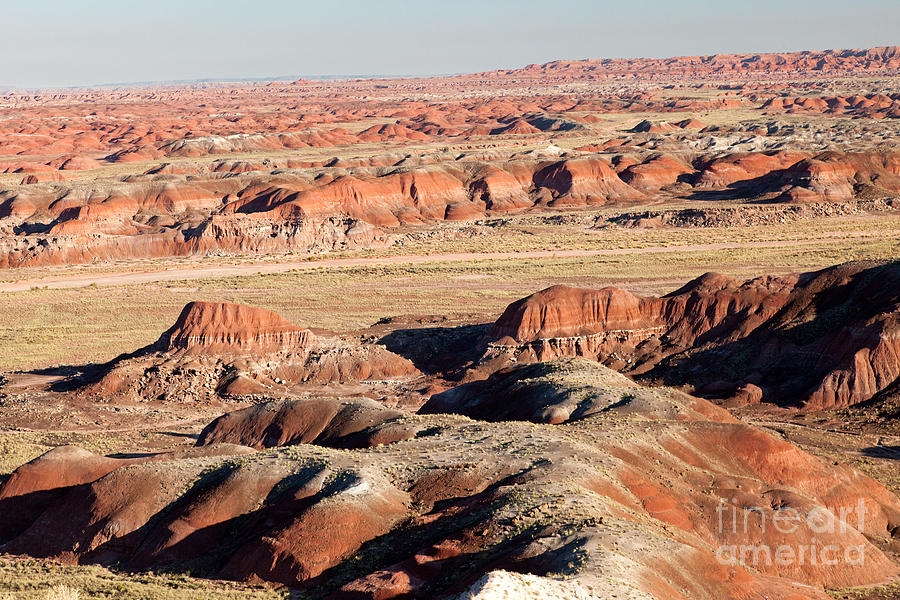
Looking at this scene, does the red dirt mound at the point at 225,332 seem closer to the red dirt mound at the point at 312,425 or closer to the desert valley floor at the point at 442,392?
the desert valley floor at the point at 442,392

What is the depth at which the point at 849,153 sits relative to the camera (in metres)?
122

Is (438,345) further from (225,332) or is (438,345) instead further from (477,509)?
(477,509)

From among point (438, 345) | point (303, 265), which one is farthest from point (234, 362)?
point (303, 265)

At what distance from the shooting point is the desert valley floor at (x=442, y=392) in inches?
921

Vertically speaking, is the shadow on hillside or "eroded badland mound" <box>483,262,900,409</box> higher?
"eroded badland mound" <box>483,262,900,409</box>

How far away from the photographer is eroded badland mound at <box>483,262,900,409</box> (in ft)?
145

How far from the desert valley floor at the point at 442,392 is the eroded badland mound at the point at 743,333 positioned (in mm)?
146

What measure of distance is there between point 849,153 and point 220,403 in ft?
324

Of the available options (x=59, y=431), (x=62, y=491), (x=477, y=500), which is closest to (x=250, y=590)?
(x=477, y=500)

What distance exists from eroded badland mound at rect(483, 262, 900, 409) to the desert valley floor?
0.15 meters

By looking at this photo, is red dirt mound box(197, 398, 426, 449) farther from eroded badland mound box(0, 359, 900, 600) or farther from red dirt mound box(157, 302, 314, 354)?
red dirt mound box(157, 302, 314, 354)

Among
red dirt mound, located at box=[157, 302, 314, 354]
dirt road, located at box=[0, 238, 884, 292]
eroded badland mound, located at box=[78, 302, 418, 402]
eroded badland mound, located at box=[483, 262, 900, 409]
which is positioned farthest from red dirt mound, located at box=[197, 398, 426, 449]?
dirt road, located at box=[0, 238, 884, 292]

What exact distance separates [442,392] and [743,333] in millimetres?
16409

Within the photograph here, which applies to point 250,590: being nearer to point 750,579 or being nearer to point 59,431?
point 750,579
